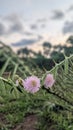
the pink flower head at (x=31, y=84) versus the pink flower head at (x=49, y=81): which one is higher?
the pink flower head at (x=49, y=81)

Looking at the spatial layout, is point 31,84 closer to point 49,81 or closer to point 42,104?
point 49,81

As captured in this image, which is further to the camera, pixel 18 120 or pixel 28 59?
pixel 18 120

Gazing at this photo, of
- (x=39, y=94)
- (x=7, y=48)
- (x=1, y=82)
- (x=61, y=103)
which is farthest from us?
(x=39, y=94)

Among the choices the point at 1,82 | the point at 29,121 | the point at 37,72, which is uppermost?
the point at 37,72

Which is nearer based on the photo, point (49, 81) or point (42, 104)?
point (49, 81)

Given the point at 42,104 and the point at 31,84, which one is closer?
the point at 31,84

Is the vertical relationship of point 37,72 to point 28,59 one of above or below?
above

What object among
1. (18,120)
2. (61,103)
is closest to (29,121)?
(18,120)

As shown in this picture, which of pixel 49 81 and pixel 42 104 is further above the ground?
pixel 49 81

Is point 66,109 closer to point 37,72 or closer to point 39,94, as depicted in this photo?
point 39,94

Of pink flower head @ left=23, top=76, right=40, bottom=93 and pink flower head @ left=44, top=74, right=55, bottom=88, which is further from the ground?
pink flower head @ left=44, top=74, right=55, bottom=88

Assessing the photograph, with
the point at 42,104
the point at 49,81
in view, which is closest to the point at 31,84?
the point at 49,81
